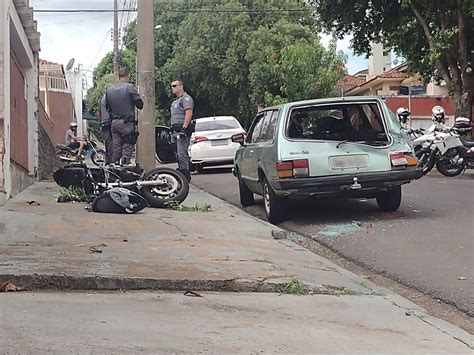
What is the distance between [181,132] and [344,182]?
3.21m

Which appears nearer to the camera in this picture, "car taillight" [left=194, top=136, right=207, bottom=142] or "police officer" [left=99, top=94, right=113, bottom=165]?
"police officer" [left=99, top=94, right=113, bottom=165]

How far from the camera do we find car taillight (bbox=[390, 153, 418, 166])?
9.24 metres

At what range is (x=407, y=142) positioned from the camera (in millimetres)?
9570

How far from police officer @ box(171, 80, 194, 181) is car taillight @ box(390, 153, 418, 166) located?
321 cm

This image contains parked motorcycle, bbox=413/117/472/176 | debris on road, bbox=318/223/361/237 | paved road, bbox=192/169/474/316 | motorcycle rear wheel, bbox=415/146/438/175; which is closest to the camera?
paved road, bbox=192/169/474/316

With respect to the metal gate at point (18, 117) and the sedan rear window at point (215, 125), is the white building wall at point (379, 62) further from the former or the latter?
the metal gate at point (18, 117)

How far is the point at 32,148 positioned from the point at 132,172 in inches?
234

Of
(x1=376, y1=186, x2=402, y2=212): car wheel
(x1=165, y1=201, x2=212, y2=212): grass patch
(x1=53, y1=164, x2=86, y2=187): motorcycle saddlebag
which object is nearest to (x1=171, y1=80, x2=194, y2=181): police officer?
(x1=165, y1=201, x2=212, y2=212): grass patch

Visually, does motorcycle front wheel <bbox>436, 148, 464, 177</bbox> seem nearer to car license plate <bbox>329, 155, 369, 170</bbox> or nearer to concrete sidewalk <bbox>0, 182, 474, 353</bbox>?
car license plate <bbox>329, 155, 369, 170</bbox>

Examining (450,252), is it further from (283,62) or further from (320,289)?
(283,62)

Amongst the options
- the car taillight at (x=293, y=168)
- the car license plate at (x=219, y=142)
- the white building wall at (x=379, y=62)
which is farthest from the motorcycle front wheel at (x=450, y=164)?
the white building wall at (x=379, y=62)

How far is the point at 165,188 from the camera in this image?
33.2 ft

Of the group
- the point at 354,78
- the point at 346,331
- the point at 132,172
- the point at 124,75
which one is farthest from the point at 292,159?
the point at 354,78

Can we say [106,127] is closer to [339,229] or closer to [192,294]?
[339,229]
